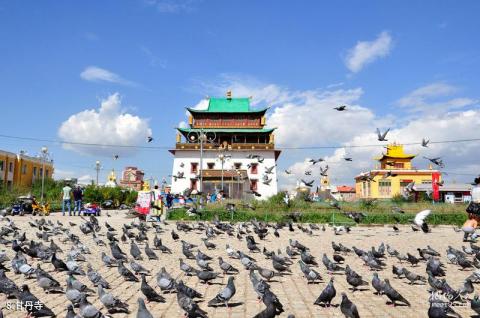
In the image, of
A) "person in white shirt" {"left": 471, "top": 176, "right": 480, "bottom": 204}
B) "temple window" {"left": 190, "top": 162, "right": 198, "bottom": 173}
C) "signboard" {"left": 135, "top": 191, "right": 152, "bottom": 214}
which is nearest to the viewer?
"person in white shirt" {"left": 471, "top": 176, "right": 480, "bottom": 204}

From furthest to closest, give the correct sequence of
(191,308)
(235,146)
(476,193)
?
(235,146), (476,193), (191,308)

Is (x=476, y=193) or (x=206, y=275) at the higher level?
(x=476, y=193)

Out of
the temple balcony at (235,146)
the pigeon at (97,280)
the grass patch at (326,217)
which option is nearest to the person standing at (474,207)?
the pigeon at (97,280)

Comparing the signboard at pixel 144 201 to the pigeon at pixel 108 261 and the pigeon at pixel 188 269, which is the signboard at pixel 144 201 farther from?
the pigeon at pixel 188 269

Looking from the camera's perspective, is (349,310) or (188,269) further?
(188,269)

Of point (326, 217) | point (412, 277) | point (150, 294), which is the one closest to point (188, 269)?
point (150, 294)

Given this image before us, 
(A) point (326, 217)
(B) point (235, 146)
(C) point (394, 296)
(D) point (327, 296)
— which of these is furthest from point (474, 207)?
(B) point (235, 146)

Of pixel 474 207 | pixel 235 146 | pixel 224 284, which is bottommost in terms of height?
pixel 224 284

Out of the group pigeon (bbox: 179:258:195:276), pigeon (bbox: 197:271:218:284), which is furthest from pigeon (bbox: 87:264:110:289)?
pigeon (bbox: 179:258:195:276)

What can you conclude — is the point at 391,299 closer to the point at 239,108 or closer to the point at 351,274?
the point at 351,274

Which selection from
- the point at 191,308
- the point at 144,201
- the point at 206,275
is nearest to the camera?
the point at 191,308

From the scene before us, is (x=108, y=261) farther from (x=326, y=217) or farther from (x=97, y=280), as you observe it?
(x=326, y=217)

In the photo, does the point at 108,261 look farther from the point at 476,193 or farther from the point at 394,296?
the point at 476,193

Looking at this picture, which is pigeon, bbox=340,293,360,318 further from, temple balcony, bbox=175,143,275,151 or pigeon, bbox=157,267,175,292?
temple balcony, bbox=175,143,275,151
